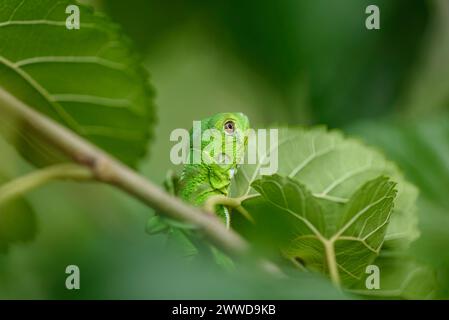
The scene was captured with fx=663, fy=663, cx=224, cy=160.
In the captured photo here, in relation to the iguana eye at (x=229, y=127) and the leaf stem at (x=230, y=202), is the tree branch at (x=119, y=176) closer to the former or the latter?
the leaf stem at (x=230, y=202)

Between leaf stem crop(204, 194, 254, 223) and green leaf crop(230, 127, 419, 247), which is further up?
green leaf crop(230, 127, 419, 247)

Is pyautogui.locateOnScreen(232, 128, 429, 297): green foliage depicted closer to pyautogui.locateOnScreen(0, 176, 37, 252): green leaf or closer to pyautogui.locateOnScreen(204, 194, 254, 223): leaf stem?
pyautogui.locateOnScreen(204, 194, 254, 223): leaf stem

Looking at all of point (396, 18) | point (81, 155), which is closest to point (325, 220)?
point (81, 155)

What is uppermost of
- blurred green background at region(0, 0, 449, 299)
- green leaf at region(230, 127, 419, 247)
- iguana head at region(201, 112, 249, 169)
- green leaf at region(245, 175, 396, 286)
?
blurred green background at region(0, 0, 449, 299)

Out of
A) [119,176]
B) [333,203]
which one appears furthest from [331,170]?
[119,176]

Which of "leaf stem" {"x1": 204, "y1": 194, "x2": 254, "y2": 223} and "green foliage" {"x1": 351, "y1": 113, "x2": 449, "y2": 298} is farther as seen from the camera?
"green foliage" {"x1": 351, "y1": 113, "x2": 449, "y2": 298}

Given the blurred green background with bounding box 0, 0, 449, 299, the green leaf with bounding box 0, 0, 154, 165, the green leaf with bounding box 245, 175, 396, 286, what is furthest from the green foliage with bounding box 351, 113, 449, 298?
the green leaf with bounding box 0, 0, 154, 165

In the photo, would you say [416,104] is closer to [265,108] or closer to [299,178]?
[265,108]
